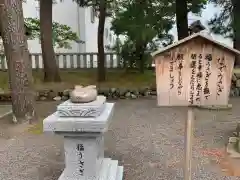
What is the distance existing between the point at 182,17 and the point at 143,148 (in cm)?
576

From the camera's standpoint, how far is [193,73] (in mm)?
2758

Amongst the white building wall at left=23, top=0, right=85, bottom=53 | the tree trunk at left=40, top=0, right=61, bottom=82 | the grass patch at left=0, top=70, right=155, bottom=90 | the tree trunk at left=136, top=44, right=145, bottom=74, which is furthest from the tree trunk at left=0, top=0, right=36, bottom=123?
the white building wall at left=23, top=0, right=85, bottom=53

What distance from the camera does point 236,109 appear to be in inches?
300

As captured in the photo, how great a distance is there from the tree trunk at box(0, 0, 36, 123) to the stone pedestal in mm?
3014

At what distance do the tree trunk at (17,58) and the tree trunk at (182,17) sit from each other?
4823 millimetres

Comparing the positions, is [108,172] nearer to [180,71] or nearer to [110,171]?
[110,171]

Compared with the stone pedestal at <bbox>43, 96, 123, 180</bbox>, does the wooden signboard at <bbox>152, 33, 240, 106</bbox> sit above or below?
above

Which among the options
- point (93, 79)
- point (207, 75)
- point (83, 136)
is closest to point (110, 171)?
point (83, 136)

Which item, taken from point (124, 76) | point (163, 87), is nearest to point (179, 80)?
point (163, 87)

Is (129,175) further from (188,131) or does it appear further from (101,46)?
(101,46)

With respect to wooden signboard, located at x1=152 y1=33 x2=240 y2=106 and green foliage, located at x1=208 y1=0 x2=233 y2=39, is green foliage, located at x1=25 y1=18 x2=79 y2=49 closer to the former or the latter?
green foliage, located at x1=208 y1=0 x2=233 y2=39

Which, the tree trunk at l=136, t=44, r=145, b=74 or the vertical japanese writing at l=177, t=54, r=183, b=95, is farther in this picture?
the tree trunk at l=136, t=44, r=145, b=74

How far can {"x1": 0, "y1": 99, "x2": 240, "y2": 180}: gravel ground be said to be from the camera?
4004mm

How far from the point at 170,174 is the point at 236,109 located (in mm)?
4257
